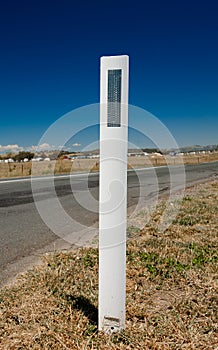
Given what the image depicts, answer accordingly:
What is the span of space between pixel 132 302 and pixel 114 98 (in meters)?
1.71

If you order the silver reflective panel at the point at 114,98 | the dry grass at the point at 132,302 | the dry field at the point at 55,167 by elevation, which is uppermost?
the silver reflective panel at the point at 114,98

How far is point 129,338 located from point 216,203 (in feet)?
20.2

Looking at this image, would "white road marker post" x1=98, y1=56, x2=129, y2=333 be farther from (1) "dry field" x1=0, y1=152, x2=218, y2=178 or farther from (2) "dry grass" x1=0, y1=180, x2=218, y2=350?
(1) "dry field" x1=0, y1=152, x2=218, y2=178

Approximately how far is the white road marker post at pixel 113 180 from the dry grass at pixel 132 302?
1.00 feet

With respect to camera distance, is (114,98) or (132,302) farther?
(132,302)

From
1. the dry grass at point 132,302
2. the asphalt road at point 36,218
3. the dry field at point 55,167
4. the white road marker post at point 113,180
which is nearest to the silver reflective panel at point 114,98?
the white road marker post at point 113,180

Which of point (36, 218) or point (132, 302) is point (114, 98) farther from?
point (36, 218)

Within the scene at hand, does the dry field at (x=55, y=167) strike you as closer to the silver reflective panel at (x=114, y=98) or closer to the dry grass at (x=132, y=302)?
the dry grass at (x=132, y=302)

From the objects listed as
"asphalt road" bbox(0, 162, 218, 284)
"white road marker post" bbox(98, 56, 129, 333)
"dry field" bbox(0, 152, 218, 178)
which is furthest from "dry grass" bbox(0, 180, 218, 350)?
"dry field" bbox(0, 152, 218, 178)

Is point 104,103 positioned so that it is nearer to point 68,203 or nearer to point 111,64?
point 111,64

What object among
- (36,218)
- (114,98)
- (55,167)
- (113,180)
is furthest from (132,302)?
(55,167)

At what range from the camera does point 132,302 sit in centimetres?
295

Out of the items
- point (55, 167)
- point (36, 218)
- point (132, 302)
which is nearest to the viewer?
point (132, 302)

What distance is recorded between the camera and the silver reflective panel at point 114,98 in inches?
86.7
